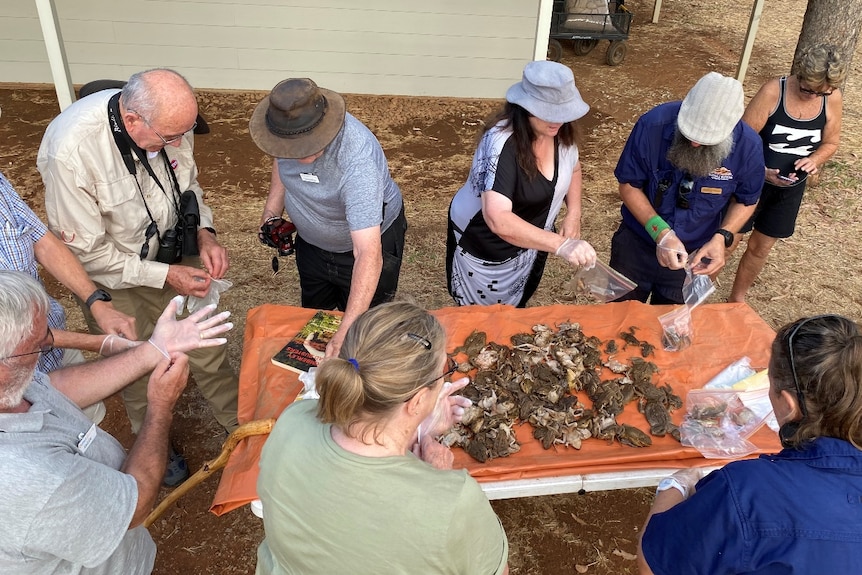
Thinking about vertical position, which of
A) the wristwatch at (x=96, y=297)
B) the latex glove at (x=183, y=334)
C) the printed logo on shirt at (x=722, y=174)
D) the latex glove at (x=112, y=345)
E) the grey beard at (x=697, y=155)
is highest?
the grey beard at (x=697, y=155)

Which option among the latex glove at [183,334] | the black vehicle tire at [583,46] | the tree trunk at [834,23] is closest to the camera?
the latex glove at [183,334]

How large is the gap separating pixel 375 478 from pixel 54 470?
2.56ft

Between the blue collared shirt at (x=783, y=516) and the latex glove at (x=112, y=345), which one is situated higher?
the blue collared shirt at (x=783, y=516)

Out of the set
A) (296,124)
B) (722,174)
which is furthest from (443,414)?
(722,174)

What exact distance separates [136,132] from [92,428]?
129 centimetres

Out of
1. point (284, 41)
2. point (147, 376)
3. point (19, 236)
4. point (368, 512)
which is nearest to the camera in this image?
point (368, 512)

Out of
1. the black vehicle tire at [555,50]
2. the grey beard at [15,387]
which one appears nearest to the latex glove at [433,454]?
the grey beard at [15,387]

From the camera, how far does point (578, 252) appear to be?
9.20ft

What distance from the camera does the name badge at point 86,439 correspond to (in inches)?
66.7

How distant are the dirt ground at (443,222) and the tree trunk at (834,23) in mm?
1489

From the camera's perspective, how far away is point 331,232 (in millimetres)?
2945

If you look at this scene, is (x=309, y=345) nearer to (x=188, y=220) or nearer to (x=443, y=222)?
(x=188, y=220)

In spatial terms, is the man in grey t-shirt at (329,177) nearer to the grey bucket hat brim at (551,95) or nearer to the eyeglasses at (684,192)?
the grey bucket hat brim at (551,95)

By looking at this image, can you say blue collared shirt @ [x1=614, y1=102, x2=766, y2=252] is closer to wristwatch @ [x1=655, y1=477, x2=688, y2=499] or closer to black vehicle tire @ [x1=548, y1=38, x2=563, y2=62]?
wristwatch @ [x1=655, y1=477, x2=688, y2=499]
